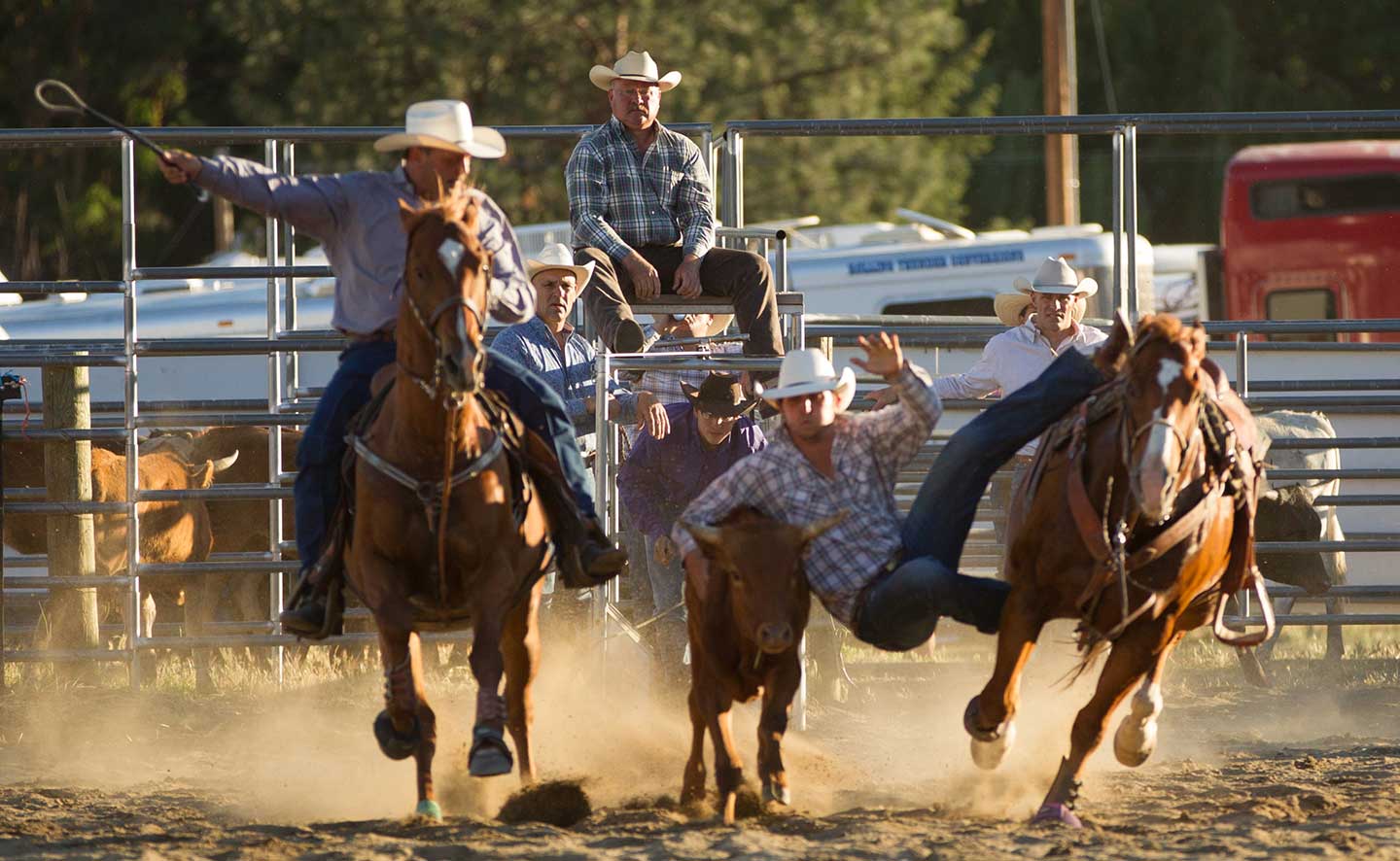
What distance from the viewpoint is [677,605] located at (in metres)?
8.38

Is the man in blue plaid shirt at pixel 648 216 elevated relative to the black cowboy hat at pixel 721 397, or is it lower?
elevated

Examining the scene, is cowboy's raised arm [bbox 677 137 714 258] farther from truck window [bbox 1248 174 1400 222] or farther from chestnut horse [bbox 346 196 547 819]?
truck window [bbox 1248 174 1400 222]

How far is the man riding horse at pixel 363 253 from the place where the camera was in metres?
6.58

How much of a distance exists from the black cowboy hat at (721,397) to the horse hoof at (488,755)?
266 cm

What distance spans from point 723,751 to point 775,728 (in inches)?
7.6

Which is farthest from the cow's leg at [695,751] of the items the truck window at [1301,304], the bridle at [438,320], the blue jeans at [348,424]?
the truck window at [1301,304]

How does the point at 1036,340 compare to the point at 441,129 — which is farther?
the point at 1036,340

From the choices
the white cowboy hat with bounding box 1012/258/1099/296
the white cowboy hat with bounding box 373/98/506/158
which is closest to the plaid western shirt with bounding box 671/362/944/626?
the white cowboy hat with bounding box 373/98/506/158

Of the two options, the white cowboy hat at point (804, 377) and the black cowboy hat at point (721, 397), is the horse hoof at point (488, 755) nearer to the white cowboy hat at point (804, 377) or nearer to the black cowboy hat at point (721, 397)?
the white cowboy hat at point (804, 377)

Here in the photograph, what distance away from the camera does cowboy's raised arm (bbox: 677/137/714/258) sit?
866 centimetres

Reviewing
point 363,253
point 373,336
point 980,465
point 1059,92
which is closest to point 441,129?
point 363,253

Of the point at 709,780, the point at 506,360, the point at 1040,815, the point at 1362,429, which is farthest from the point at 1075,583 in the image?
the point at 1362,429

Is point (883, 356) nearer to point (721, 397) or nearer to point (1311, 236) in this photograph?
point (721, 397)

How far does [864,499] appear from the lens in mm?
6832
